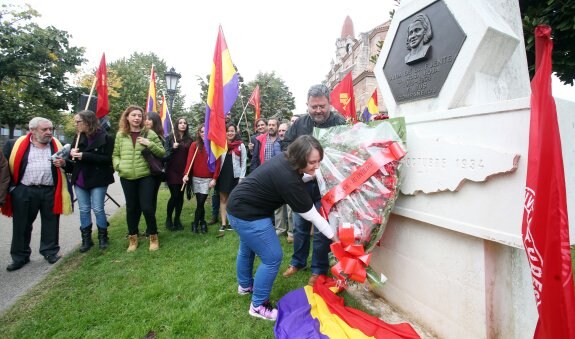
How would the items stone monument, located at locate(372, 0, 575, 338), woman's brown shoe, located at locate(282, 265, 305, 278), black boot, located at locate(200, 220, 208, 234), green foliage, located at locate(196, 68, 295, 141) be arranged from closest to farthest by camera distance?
stone monument, located at locate(372, 0, 575, 338)
woman's brown shoe, located at locate(282, 265, 305, 278)
black boot, located at locate(200, 220, 208, 234)
green foliage, located at locate(196, 68, 295, 141)

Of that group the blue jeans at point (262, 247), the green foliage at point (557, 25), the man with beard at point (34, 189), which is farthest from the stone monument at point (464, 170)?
the man with beard at point (34, 189)

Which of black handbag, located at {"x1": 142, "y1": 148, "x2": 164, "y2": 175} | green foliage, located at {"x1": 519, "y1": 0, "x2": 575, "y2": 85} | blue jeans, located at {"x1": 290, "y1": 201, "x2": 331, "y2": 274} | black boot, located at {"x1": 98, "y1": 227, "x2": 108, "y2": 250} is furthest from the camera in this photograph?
black boot, located at {"x1": 98, "y1": 227, "x2": 108, "y2": 250}

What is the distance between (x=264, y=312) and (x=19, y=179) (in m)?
3.65

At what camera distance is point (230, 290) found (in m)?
3.28

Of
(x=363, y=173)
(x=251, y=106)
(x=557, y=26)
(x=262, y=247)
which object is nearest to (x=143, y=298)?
(x=262, y=247)

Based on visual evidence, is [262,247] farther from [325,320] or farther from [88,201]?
[88,201]

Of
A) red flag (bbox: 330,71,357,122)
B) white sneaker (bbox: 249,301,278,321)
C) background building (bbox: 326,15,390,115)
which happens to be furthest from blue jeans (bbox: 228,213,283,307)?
background building (bbox: 326,15,390,115)

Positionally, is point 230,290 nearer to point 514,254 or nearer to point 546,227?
point 514,254

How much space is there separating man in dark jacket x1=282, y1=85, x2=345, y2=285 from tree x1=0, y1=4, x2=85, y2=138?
74.4ft

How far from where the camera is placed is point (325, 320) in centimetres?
257

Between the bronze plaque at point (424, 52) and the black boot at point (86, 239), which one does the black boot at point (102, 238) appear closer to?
the black boot at point (86, 239)

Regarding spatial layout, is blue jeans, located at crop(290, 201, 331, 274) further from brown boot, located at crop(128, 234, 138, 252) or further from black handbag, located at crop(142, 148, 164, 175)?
brown boot, located at crop(128, 234, 138, 252)

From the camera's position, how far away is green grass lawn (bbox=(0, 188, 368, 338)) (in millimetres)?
2633

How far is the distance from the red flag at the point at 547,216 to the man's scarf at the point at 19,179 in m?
5.00
